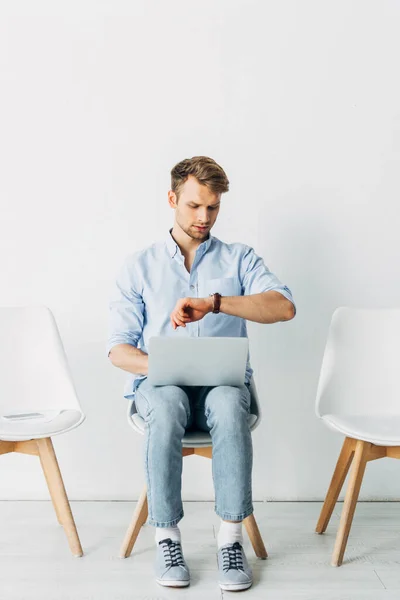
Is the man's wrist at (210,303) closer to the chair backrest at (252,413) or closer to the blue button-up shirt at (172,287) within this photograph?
the blue button-up shirt at (172,287)

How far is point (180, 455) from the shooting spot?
2033mm

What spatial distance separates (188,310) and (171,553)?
0.68m

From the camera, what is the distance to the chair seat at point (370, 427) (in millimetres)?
2119

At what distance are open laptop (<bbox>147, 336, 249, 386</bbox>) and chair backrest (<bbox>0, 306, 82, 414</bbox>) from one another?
562 mm

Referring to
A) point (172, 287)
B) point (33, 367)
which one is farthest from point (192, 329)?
point (33, 367)

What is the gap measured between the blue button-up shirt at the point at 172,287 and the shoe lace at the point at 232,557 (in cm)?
54

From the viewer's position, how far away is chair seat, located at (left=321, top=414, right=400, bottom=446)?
83.4 inches

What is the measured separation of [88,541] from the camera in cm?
238

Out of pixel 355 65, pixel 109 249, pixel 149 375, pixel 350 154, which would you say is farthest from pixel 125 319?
pixel 355 65

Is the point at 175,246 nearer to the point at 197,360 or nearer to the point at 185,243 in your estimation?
the point at 185,243

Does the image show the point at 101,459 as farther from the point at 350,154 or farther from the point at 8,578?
the point at 350,154

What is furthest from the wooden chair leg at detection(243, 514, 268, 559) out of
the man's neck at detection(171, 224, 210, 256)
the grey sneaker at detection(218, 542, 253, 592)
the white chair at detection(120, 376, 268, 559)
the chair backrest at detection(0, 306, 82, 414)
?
the man's neck at detection(171, 224, 210, 256)

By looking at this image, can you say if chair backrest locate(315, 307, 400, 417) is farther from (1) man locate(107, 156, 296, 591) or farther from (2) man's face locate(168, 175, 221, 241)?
(2) man's face locate(168, 175, 221, 241)

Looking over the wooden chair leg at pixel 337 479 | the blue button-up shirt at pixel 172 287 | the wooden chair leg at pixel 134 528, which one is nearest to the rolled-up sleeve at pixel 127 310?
the blue button-up shirt at pixel 172 287
